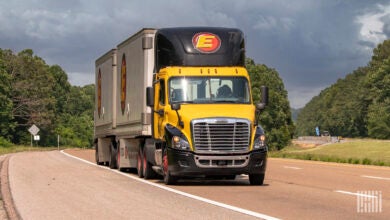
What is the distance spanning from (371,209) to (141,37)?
11219 millimetres

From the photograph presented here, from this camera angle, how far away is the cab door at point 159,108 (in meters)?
19.2

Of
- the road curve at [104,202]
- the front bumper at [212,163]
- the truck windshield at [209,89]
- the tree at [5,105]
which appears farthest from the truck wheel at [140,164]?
the tree at [5,105]

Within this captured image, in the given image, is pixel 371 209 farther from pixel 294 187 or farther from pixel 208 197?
pixel 294 187

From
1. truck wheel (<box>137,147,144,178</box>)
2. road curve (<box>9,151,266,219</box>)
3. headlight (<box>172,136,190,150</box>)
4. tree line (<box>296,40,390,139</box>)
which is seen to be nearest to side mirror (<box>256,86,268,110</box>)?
headlight (<box>172,136,190,150</box>)

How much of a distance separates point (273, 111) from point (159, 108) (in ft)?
288

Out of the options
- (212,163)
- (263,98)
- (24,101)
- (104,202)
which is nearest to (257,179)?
(212,163)

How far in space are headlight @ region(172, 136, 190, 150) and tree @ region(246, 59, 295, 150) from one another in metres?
83.5

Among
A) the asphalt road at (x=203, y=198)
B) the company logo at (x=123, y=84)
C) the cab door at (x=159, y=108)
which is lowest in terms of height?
the asphalt road at (x=203, y=198)

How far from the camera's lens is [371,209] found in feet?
39.9

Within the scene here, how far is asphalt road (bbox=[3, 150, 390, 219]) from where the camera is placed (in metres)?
11.6

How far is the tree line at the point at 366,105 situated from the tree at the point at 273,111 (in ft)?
77.1

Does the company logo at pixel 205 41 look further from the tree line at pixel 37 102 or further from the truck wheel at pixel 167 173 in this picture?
the tree line at pixel 37 102

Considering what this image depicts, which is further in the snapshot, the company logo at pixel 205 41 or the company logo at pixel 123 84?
the company logo at pixel 123 84

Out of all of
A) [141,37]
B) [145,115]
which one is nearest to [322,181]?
[145,115]
